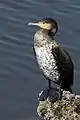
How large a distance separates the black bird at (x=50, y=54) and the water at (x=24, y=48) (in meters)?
1.36

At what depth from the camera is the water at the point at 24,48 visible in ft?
26.5

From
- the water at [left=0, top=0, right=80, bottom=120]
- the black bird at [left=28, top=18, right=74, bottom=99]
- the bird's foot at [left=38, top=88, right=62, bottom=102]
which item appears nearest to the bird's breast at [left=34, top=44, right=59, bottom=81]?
the black bird at [left=28, top=18, right=74, bottom=99]

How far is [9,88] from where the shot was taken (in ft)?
27.4

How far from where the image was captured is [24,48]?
932 centimetres

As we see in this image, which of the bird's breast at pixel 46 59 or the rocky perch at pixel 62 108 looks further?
the bird's breast at pixel 46 59

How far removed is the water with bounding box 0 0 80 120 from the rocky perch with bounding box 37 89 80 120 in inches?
45.7

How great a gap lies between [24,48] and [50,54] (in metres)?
2.96

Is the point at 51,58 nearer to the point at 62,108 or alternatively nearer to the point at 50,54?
the point at 50,54

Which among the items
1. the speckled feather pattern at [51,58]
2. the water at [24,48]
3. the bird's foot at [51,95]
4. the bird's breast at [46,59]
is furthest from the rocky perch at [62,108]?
the water at [24,48]

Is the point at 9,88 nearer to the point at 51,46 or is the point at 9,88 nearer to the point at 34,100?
the point at 34,100

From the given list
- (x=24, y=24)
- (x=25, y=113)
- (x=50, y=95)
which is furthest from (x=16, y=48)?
(x=50, y=95)

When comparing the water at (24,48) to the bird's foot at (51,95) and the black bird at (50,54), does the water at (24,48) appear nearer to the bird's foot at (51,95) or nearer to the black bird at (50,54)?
the bird's foot at (51,95)

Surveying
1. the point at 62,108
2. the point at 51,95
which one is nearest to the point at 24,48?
the point at 51,95

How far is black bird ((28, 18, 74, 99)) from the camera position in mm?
6383
